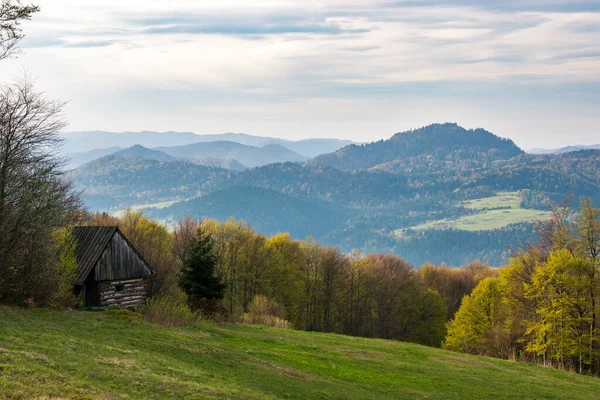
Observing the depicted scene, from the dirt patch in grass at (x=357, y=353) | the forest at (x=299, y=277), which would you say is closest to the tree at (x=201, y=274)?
the forest at (x=299, y=277)

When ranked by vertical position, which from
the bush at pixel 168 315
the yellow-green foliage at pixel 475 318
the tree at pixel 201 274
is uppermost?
the tree at pixel 201 274

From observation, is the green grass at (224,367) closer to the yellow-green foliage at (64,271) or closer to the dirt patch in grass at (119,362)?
the dirt patch in grass at (119,362)

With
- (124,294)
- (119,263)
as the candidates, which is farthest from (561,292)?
(119,263)

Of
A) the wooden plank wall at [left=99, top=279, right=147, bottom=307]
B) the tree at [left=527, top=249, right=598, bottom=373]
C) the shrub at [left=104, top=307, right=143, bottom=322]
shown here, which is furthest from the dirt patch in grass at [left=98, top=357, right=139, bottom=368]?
the tree at [left=527, top=249, right=598, bottom=373]

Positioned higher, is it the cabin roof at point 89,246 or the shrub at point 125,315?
the cabin roof at point 89,246

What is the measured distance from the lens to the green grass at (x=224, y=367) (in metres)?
16.8

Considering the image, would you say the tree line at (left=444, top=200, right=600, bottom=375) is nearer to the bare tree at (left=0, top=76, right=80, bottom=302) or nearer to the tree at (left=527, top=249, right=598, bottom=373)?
the tree at (left=527, top=249, right=598, bottom=373)

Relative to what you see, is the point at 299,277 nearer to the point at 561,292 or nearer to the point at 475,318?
the point at 475,318

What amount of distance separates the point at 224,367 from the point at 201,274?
58.9 feet

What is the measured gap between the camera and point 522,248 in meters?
54.7

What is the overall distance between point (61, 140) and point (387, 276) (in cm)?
7119

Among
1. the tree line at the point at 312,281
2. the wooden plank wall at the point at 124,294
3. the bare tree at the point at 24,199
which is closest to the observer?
the bare tree at the point at 24,199

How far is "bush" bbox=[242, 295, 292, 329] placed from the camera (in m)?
51.2

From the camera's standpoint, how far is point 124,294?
41594 millimetres
